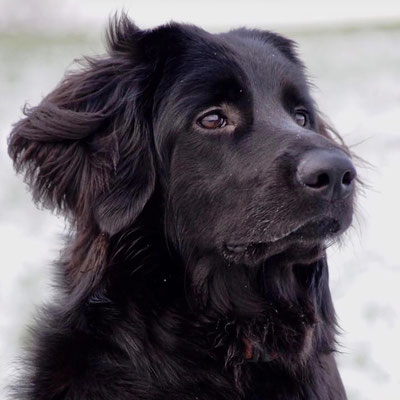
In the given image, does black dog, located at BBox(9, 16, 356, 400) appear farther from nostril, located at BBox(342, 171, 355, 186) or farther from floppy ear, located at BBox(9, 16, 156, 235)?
nostril, located at BBox(342, 171, 355, 186)

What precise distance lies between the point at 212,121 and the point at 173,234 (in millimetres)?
476

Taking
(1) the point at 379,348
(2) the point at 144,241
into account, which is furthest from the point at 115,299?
(1) the point at 379,348

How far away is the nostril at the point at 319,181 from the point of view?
3201 mm

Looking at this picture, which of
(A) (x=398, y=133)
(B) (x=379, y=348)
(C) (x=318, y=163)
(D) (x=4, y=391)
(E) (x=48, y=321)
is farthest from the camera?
(A) (x=398, y=133)

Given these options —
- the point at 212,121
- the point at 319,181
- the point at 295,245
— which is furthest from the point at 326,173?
the point at 212,121

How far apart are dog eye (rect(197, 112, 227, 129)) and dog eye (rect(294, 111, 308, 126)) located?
431 mm

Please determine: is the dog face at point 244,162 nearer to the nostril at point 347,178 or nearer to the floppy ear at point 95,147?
the nostril at point 347,178

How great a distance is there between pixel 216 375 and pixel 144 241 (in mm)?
599

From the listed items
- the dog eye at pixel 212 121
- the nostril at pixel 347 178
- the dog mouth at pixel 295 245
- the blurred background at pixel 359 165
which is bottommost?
the blurred background at pixel 359 165

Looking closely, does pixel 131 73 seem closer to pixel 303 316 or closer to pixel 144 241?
pixel 144 241

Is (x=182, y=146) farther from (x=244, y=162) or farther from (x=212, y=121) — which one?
(x=244, y=162)

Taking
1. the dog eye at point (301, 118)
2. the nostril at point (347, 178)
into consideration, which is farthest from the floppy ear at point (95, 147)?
the nostril at point (347, 178)

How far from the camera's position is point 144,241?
142 inches

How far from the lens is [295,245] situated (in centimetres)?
340
